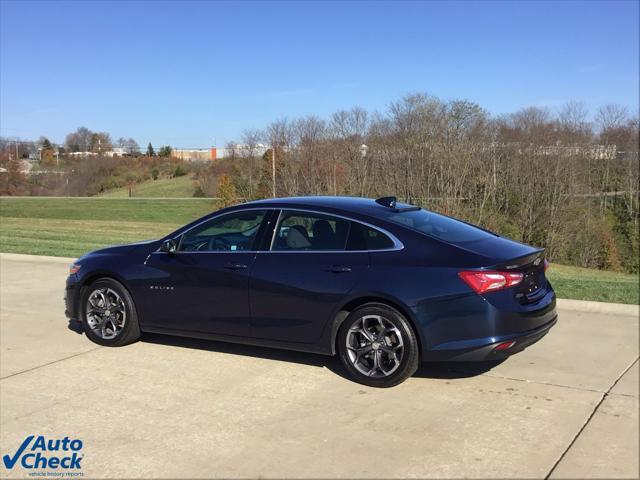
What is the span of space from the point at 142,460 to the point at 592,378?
11.7 feet

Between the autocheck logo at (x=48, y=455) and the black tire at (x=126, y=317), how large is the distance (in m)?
2.02

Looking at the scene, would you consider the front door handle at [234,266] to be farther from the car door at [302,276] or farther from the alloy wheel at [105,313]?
the alloy wheel at [105,313]

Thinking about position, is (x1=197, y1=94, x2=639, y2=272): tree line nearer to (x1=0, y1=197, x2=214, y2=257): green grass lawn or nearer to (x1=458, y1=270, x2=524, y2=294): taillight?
(x1=0, y1=197, x2=214, y2=257): green grass lawn

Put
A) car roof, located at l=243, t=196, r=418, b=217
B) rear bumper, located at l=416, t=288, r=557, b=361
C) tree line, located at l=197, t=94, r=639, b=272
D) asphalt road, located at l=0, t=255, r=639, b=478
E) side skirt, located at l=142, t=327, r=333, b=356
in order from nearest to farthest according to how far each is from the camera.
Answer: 1. asphalt road, located at l=0, t=255, r=639, b=478
2. rear bumper, located at l=416, t=288, r=557, b=361
3. side skirt, located at l=142, t=327, r=333, b=356
4. car roof, located at l=243, t=196, r=418, b=217
5. tree line, located at l=197, t=94, r=639, b=272

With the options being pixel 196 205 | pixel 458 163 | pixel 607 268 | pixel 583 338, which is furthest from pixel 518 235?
pixel 583 338

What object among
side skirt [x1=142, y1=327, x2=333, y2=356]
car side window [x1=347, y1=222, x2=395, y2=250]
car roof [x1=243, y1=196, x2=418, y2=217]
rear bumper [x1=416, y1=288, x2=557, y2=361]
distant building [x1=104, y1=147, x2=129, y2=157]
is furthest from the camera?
distant building [x1=104, y1=147, x2=129, y2=157]

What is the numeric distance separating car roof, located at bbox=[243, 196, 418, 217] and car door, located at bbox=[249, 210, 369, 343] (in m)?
0.10

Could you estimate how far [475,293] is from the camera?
4508mm

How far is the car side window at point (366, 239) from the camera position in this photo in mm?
4982

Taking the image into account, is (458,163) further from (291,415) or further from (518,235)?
(291,415)

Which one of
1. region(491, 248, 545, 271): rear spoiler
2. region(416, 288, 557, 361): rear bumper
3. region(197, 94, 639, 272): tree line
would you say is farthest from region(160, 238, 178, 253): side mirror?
region(197, 94, 639, 272): tree line

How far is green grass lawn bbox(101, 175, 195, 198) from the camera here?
210 feet

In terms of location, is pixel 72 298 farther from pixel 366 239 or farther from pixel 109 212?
pixel 109 212

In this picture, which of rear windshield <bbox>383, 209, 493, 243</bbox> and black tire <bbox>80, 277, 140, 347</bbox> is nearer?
rear windshield <bbox>383, 209, 493, 243</bbox>
